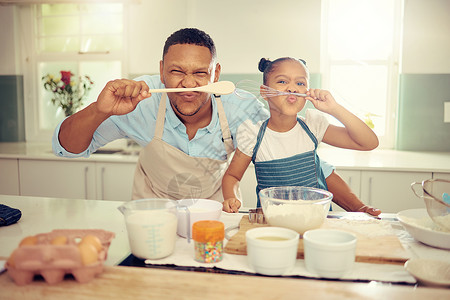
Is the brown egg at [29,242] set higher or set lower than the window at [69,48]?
lower

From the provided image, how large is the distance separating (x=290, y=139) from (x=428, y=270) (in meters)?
0.82

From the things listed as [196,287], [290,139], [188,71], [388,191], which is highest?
[188,71]

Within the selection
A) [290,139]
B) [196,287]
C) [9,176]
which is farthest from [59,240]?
[9,176]

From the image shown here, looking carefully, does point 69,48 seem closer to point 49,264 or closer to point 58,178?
point 58,178

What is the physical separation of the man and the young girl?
0.37 ft

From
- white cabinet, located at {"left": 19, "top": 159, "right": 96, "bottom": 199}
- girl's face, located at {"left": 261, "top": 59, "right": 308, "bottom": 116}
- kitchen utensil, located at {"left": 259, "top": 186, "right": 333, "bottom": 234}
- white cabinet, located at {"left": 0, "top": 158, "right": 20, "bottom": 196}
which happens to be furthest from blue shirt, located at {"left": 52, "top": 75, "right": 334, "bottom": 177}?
white cabinet, located at {"left": 0, "top": 158, "right": 20, "bottom": 196}

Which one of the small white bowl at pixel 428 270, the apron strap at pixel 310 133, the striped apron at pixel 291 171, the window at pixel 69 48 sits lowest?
the small white bowl at pixel 428 270

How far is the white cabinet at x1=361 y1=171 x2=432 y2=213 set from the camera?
2379mm

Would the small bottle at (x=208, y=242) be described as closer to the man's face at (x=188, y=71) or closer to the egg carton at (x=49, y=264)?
Answer: the egg carton at (x=49, y=264)

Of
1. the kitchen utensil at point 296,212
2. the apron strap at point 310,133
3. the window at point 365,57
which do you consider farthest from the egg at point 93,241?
the window at point 365,57

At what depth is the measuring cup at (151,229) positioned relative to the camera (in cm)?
93

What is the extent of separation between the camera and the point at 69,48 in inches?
131

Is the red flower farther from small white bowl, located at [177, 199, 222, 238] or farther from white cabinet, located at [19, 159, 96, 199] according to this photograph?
small white bowl, located at [177, 199, 222, 238]

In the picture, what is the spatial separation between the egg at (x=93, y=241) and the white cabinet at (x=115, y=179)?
1805 mm
